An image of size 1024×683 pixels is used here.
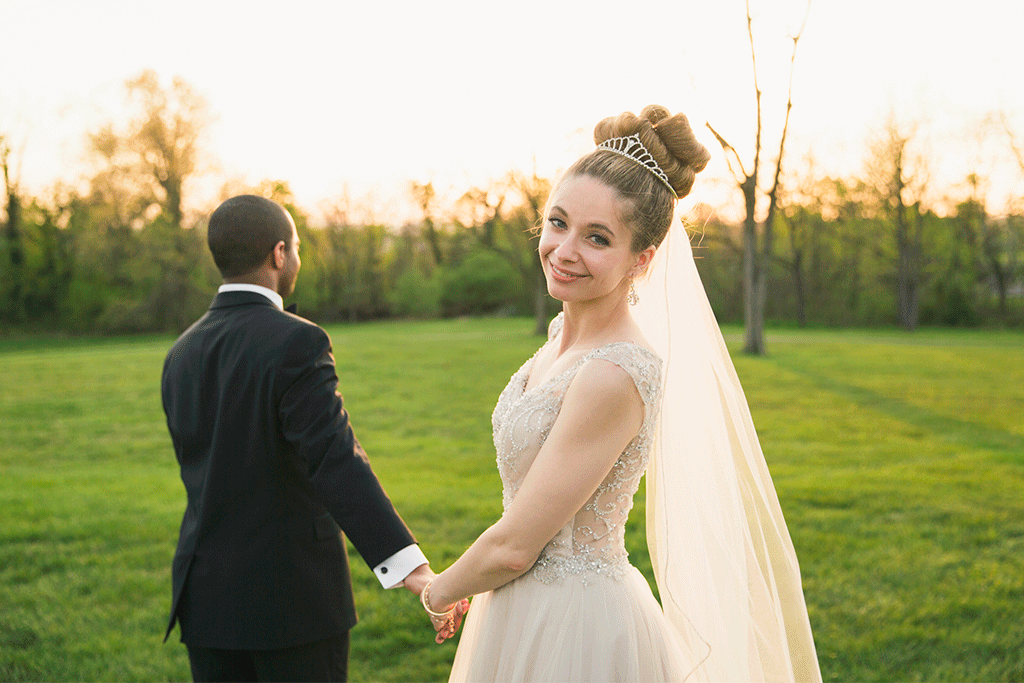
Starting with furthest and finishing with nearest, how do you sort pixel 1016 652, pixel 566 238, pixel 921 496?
1. pixel 921 496
2. pixel 1016 652
3. pixel 566 238

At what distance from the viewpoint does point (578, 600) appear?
221 centimetres

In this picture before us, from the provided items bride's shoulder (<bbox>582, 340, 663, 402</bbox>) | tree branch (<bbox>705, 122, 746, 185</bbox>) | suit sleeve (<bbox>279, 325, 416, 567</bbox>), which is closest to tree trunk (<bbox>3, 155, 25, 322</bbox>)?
tree branch (<bbox>705, 122, 746, 185</bbox>)

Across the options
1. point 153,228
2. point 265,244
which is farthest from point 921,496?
point 153,228

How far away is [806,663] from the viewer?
2.43m

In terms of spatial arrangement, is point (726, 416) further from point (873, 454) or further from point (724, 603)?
point (873, 454)

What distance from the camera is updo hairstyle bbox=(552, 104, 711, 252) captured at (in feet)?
7.09

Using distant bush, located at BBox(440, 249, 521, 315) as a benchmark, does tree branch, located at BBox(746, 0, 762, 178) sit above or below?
above

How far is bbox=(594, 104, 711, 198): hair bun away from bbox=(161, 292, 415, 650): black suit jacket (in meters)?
1.39

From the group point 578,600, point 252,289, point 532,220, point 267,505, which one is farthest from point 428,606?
point 532,220

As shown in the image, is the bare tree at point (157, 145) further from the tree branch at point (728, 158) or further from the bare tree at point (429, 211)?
the tree branch at point (728, 158)

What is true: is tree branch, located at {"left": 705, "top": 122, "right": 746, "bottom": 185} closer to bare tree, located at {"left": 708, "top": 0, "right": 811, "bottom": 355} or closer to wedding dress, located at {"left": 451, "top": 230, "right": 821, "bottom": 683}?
bare tree, located at {"left": 708, "top": 0, "right": 811, "bottom": 355}

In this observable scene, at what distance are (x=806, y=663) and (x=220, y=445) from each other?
225 centimetres

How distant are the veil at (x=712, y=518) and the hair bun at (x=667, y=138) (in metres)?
0.35

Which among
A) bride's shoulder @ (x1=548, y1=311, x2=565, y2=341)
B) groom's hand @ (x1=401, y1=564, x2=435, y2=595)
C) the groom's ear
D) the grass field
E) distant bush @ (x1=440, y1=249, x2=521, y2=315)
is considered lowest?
the grass field
